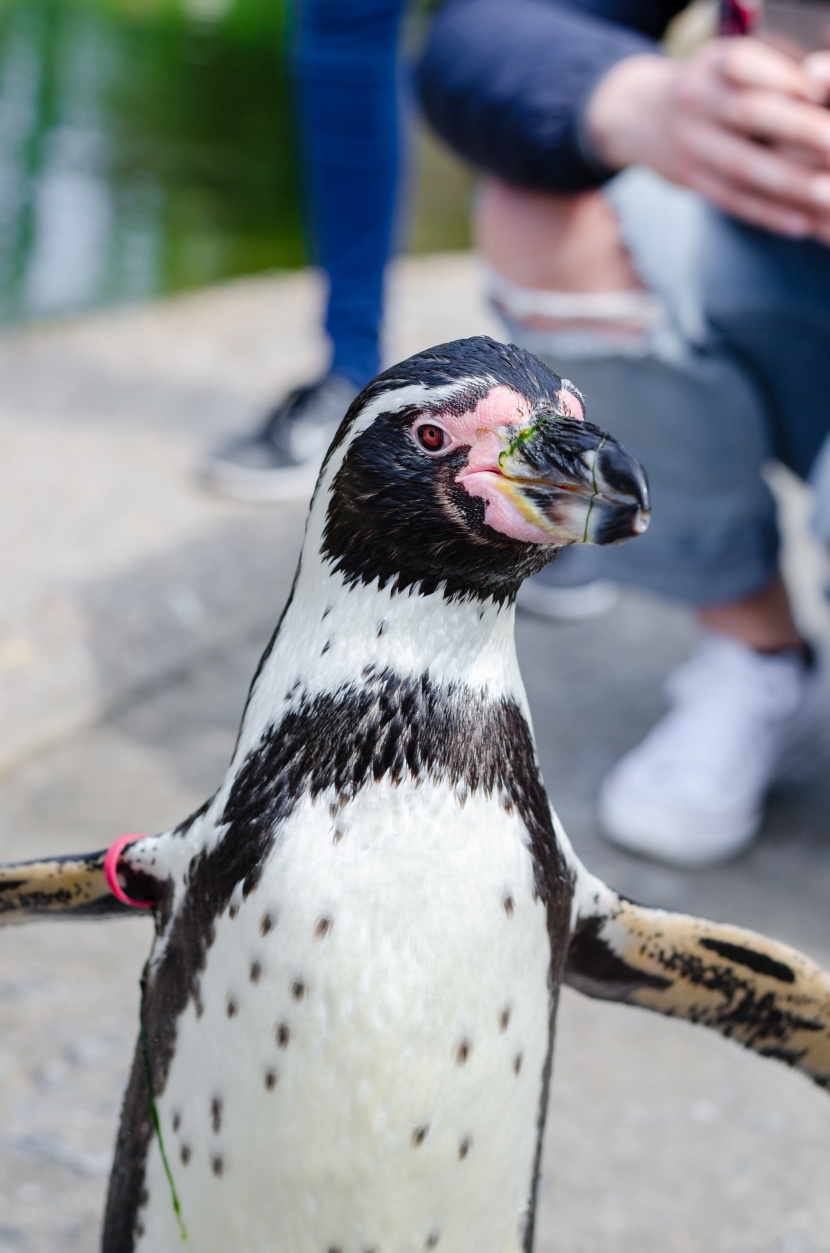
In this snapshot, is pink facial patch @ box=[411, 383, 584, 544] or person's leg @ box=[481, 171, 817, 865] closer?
pink facial patch @ box=[411, 383, 584, 544]

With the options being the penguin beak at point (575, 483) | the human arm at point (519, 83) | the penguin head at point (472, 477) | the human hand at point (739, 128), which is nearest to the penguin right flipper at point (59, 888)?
the penguin head at point (472, 477)

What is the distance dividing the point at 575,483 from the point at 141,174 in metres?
5.44

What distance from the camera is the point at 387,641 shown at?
0.92 metres

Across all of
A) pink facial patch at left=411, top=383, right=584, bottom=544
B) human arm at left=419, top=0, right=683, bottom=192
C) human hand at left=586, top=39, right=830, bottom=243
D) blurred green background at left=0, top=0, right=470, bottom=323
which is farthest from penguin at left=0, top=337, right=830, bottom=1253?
blurred green background at left=0, top=0, right=470, bottom=323

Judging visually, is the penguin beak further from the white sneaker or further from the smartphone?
the white sneaker

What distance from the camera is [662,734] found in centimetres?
216

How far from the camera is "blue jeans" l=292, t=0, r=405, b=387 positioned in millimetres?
2568

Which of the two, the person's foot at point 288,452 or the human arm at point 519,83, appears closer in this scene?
the human arm at point 519,83

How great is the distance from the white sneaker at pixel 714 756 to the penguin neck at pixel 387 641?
1.12m

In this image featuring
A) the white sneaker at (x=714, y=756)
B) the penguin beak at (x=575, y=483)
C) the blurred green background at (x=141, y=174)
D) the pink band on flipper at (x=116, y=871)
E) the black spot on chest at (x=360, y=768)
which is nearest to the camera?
the penguin beak at (x=575, y=483)

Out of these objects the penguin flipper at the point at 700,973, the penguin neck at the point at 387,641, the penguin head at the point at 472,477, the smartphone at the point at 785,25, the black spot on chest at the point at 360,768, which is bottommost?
the penguin flipper at the point at 700,973

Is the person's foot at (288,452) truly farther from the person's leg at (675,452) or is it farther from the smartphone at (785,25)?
the smartphone at (785,25)

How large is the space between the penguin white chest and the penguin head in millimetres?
139

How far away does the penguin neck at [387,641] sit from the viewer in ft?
3.01
